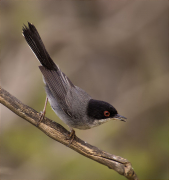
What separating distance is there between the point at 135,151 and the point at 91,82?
119 inches

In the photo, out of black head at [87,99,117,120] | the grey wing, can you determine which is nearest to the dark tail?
the grey wing

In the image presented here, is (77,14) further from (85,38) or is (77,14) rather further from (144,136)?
(144,136)

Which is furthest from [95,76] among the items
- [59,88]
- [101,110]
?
[101,110]

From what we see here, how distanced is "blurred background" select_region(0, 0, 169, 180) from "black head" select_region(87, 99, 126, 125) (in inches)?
A: 86.3

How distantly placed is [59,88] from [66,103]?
10.8 inches

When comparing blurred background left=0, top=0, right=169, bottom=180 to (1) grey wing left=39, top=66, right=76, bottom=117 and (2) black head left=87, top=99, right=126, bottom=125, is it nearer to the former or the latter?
(2) black head left=87, top=99, right=126, bottom=125

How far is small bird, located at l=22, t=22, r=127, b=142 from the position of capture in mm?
3883

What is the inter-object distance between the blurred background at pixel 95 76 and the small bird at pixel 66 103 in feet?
7.13

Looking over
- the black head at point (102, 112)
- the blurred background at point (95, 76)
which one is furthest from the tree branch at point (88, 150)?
the blurred background at point (95, 76)

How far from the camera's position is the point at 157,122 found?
738 centimetres

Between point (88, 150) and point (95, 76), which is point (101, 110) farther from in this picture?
point (95, 76)

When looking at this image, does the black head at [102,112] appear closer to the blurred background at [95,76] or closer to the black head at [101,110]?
the black head at [101,110]

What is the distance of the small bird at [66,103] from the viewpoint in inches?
153

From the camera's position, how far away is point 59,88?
159 inches
